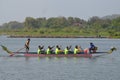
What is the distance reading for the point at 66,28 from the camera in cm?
16275

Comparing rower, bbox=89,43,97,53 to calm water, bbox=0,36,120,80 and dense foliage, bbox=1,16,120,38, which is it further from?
dense foliage, bbox=1,16,120,38

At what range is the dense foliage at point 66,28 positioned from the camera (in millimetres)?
141125

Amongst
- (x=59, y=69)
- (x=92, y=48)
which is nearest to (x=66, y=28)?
(x=92, y=48)

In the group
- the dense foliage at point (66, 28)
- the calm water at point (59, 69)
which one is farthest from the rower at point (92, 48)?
the dense foliage at point (66, 28)

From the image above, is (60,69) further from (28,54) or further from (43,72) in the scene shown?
(28,54)

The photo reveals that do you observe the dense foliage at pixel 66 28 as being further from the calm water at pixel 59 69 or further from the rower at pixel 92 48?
the calm water at pixel 59 69

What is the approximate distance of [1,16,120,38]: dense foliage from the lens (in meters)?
141

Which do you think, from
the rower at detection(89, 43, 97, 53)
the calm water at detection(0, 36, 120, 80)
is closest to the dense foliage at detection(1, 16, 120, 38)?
the rower at detection(89, 43, 97, 53)

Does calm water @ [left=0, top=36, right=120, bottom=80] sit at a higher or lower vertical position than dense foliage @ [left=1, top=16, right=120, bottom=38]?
lower

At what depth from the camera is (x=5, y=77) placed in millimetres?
29984

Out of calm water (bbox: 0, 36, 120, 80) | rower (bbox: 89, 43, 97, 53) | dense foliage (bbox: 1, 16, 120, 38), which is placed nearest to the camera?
calm water (bbox: 0, 36, 120, 80)

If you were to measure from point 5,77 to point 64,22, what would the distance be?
515ft

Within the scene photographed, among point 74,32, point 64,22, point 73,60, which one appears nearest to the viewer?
point 73,60

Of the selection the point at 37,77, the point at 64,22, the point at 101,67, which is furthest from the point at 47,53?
the point at 64,22
